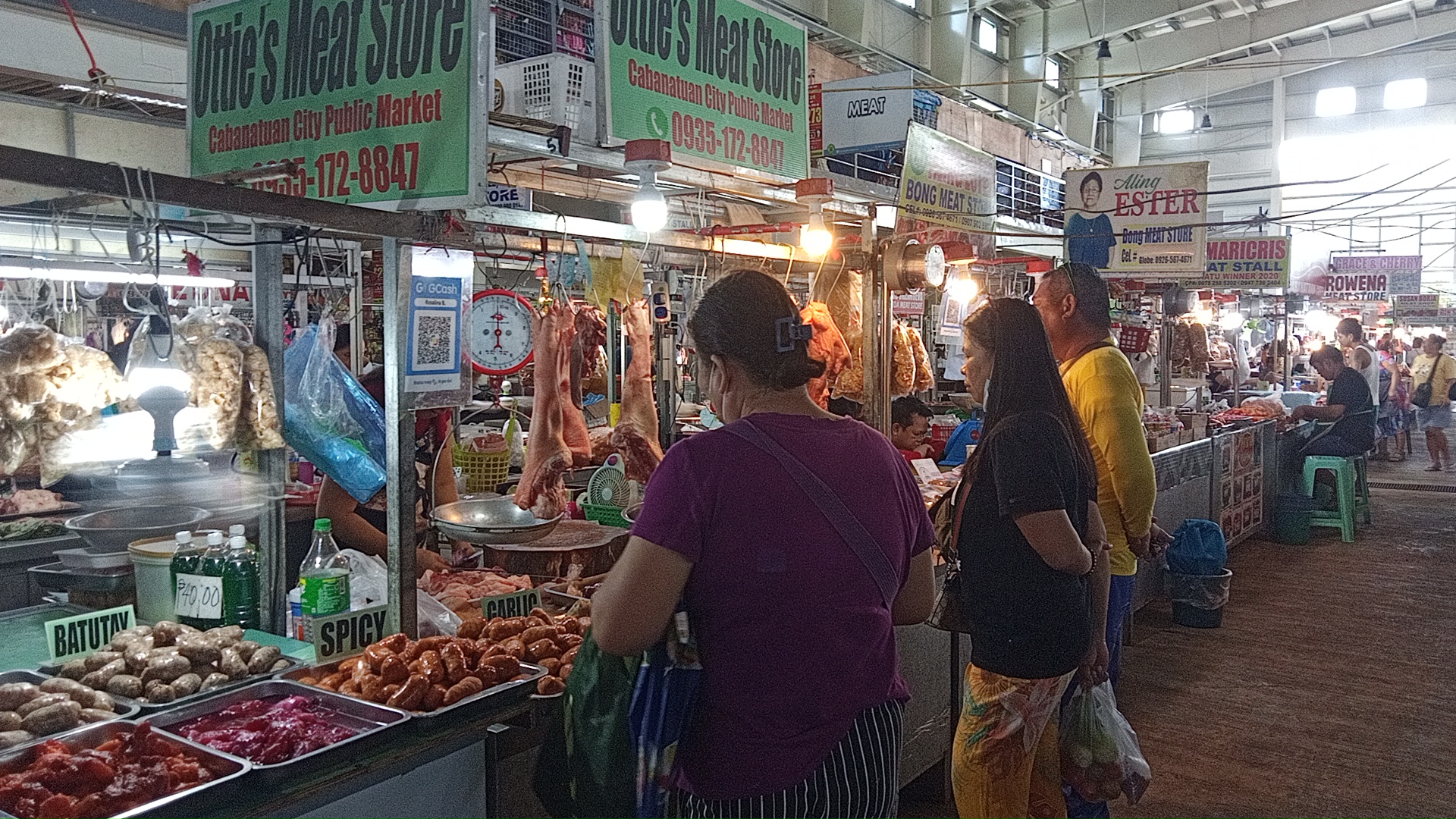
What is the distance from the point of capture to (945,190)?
213 inches

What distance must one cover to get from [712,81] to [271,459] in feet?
6.65

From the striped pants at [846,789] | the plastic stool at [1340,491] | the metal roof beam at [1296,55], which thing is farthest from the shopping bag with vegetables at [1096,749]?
the metal roof beam at [1296,55]

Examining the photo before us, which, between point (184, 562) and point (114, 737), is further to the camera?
point (184, 562)

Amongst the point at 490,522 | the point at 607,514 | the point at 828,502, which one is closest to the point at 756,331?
the point at 828,502

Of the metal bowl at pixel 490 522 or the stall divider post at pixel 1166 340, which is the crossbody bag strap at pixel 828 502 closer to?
the metal bowl at pixel 490 522

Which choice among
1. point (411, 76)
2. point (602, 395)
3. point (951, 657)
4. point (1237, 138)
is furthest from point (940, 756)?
point (1237, 138)

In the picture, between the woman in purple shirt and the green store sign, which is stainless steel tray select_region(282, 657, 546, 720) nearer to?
the woman in purple shirt

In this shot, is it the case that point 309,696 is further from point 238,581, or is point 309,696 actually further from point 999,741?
point 999,741

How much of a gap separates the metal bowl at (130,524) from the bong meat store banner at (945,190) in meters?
3.38

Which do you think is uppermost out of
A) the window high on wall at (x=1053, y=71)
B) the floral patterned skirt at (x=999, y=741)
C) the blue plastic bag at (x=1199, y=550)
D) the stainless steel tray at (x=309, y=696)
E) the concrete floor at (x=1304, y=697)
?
the window high on wall at (x=1053, y=71)

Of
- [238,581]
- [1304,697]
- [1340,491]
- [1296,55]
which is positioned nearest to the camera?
[238,581]

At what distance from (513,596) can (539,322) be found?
1.89 m

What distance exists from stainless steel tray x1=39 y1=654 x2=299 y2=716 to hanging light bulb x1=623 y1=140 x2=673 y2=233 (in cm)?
182

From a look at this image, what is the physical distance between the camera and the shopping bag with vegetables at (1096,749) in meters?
3.27
